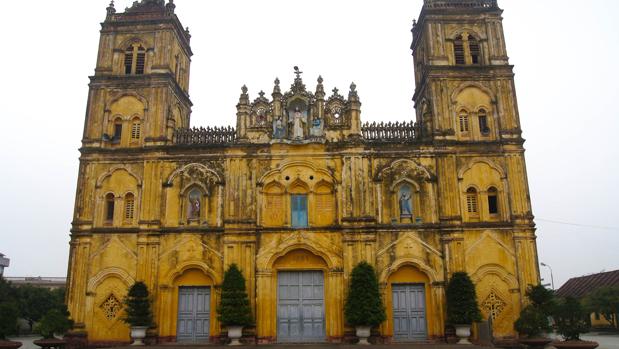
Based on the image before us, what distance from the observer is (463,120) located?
25.9m

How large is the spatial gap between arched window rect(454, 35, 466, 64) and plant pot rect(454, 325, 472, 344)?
12984 mm

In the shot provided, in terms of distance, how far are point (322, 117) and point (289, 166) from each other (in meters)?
2.96

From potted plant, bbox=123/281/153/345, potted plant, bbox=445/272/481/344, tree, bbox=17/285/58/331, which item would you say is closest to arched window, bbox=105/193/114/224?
potted plant, bbox=123/281/153/345

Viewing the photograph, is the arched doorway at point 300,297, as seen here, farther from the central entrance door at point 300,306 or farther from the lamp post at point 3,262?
the lamp post at point 3,262

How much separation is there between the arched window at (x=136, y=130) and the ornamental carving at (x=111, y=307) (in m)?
7.66

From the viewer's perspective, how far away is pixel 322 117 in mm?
26188

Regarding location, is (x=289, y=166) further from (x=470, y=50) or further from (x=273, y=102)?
(x=470, y=50)

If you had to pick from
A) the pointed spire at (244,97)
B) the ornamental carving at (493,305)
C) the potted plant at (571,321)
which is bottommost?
the potted plant at (571,321)

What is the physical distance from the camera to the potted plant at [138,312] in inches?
894

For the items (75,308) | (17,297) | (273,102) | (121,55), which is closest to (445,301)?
(273,102)

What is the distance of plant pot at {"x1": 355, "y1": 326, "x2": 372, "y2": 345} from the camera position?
22.3 meters

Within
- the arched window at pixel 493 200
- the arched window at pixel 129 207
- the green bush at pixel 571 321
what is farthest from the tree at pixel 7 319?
the arched window at pixel 493 200

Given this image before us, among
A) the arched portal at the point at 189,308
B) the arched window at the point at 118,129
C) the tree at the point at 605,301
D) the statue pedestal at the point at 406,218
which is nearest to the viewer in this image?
the arched portal at the point at 189,308

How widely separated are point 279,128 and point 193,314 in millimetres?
9566
